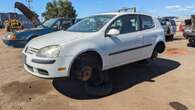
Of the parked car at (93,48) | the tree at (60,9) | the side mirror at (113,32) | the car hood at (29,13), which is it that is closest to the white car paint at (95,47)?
the parked car at (93,48)

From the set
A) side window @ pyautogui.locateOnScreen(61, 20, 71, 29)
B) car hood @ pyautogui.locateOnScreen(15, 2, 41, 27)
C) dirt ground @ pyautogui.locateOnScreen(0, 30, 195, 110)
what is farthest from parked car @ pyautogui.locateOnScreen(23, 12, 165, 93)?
car hood @ pyautogui.locateOnScreen(15, 2, 41, 27)

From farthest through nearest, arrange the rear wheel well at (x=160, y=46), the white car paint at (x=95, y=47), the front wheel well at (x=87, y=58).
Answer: the rear wheel well at (x=160, y=46) < the front wheel well at (x=87, y=58) < the white car paint at (x=95, y=47)

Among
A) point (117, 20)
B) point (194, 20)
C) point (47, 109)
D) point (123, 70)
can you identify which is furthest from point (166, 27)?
point (47, 109)

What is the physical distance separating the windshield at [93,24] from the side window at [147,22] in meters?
1.21

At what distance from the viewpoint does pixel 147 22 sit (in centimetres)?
723

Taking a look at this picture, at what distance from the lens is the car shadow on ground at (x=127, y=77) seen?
18.7 ft

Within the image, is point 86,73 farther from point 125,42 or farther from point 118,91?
point 125,42

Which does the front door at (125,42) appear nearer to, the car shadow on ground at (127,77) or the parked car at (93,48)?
the parked car at (93,48)

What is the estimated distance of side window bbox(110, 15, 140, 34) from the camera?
618cm

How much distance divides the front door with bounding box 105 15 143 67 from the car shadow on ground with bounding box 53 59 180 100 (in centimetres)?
54

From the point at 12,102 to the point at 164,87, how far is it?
11.4 ft

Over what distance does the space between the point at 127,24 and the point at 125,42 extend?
57cm

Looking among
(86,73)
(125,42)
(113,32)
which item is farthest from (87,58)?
(125,42)

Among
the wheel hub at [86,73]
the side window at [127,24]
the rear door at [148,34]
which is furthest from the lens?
the rear door at [148,34]
